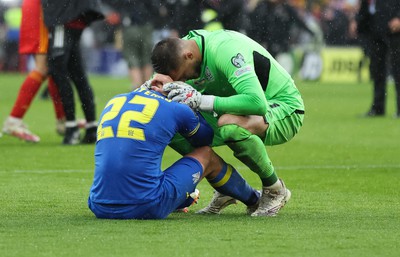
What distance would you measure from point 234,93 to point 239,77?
1.80ft

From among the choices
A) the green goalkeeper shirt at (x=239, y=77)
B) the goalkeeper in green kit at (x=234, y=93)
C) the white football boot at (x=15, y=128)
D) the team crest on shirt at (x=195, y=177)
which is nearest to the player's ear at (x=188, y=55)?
the goalkeeper in green kit at (x=234, y=93)

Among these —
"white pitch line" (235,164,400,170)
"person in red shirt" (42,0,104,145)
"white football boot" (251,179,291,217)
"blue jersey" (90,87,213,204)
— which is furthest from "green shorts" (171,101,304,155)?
"person in red shirt" (42,0,104,145)

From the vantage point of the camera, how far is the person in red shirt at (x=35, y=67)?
11016 mm

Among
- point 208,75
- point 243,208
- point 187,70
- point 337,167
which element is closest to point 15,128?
point 337,167

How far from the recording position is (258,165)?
6.30m

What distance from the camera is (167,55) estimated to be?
6.13m

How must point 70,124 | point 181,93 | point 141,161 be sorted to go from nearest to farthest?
point 141,161 → point 181,93 → point 70,124

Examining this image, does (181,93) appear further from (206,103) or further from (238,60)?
(238,60)

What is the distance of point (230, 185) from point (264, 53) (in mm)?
861

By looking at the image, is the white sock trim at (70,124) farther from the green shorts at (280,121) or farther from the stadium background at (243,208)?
the green shorts at (280,121)

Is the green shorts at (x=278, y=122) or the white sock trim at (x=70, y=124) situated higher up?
the green shorts at (x=278, y=122)

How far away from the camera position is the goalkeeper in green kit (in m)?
6.13

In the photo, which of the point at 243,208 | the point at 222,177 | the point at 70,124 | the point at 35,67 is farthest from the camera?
the point at 35,67

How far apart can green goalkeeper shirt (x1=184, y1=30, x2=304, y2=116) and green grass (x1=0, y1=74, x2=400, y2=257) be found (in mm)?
664
